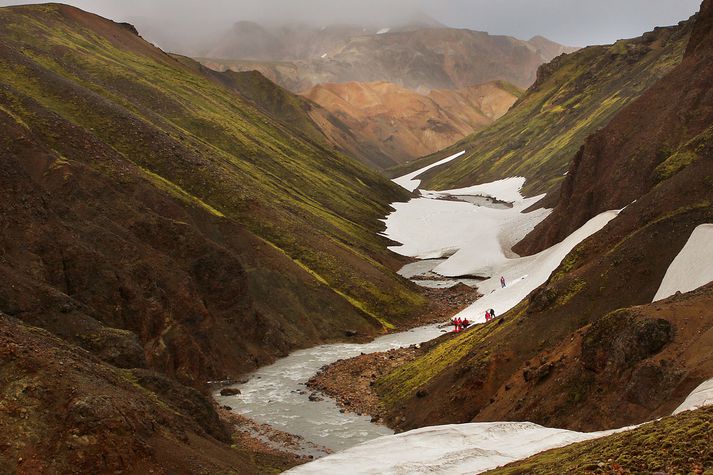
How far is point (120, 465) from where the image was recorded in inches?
908

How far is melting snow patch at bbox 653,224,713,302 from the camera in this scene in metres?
33.7

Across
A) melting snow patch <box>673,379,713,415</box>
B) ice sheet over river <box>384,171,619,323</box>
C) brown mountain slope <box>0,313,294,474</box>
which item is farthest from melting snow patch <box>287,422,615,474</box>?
ice sheet over river <box>384,171,619,323</box>

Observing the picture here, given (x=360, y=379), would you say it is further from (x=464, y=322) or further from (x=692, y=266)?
(x=692, y=266)

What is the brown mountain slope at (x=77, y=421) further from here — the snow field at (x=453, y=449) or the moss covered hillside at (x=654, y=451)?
the moss covered hillside at (x=654, y=451)

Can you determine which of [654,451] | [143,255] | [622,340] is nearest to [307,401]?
[143,255]

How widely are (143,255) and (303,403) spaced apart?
17.2m

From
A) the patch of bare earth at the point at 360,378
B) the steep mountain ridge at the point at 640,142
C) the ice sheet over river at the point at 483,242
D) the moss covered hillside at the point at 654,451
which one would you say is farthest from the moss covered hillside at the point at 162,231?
the moss covered hillside at the point at 654,451

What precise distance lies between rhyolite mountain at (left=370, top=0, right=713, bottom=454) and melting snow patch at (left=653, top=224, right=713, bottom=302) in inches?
29.7

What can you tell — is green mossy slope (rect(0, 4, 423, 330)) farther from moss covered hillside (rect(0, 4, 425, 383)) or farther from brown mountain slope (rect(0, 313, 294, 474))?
brown mountain slope (rect(0, 313, 294, 474))

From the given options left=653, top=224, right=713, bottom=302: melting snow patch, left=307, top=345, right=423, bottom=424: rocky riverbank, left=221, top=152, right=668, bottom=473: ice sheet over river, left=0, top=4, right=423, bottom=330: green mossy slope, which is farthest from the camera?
left=0, top=4, right=423, bottom=330: green mossy slope

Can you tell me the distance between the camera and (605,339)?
29469 mm

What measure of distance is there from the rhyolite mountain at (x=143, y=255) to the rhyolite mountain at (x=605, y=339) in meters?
14.6

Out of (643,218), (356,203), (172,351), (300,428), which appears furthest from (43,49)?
(643,218)

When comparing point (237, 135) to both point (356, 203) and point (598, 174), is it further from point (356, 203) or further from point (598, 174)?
point (598, 174)
